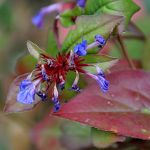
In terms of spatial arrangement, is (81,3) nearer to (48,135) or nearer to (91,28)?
(91,28)

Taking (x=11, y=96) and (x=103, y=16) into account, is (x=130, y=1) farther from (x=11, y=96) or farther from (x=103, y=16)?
(x=11, y=96)

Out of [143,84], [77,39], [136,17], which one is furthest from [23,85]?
[136,17]

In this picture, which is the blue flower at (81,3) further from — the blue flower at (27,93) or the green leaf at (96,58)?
the blue flower at (27,93)

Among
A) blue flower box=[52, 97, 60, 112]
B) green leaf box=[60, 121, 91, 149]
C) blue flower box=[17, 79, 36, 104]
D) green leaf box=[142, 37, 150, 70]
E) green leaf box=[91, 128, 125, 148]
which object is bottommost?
green leaf box=[60, 121, 91, 149]

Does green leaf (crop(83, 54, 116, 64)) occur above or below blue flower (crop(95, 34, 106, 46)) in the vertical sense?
below

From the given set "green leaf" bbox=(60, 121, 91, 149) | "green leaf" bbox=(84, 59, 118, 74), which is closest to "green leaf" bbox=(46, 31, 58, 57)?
"green leaf" bbox=(84, 59, 118, 74)

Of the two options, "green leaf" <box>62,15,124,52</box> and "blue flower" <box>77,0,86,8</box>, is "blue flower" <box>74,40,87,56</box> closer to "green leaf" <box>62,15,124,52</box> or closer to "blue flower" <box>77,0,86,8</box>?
"green leaf" <box>62,15,124,52</box>
